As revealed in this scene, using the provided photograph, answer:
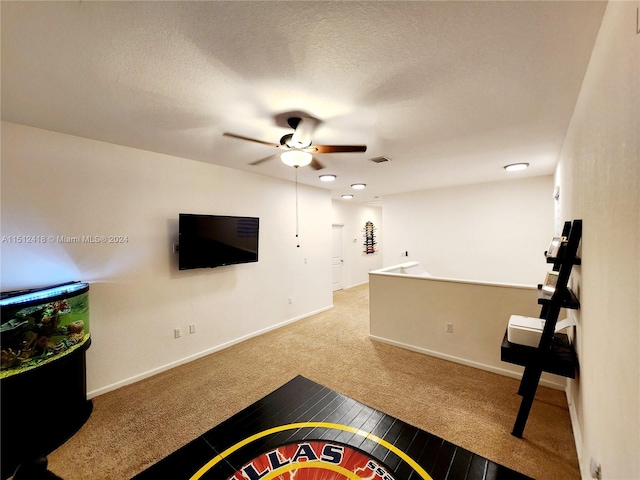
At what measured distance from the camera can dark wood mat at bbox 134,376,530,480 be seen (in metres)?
1.75

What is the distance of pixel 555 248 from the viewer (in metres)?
2.18

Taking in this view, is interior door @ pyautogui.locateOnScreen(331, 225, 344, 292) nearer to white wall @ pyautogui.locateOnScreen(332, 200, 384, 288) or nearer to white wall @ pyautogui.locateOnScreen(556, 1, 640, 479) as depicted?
white wall @ pyautogui.locateOnScreen(332, 200, 384, 288)

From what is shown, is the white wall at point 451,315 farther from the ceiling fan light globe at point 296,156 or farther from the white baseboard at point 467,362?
the ceiling fan light globe at point 296,156

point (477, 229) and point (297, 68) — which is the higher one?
point (297, 68)

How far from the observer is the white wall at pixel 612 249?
2.97ft

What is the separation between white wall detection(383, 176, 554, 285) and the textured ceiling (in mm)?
2458

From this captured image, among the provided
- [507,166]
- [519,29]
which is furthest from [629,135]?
[507,166]

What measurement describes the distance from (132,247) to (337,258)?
538cm

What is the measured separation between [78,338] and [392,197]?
585 centimetres

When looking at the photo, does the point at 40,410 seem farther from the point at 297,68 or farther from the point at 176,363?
the point at 297,68

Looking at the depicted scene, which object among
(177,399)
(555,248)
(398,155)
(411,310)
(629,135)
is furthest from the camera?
(411,310)

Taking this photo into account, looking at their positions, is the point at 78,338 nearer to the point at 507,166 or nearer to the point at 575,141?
the point at 575,141

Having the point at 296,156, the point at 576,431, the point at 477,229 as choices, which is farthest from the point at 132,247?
the point at 477,229

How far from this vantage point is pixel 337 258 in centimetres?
762
